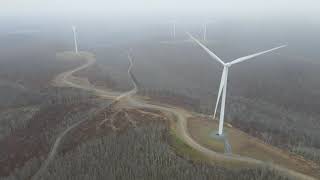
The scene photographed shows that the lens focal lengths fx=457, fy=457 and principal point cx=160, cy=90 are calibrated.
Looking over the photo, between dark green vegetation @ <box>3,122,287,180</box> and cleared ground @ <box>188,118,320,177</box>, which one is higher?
cleared ground @ <box>188,118,320,177</box>

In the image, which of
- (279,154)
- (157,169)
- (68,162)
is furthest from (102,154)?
(279,154)

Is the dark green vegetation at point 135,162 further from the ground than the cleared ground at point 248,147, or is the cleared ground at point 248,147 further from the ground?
the cleared ground at point 248,147

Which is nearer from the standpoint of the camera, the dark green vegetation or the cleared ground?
the dark green vegetation

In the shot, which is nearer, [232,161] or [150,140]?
[232,161]

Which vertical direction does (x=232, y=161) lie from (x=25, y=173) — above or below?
above

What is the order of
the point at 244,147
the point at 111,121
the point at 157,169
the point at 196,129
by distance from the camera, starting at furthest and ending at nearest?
the point at 111,121 < the point at 196,129 < the point at 244,147 < the point at 157,169

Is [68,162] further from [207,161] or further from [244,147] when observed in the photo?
[244,147]

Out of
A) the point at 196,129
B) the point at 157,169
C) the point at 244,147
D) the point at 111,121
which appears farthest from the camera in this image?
the point at 111,121

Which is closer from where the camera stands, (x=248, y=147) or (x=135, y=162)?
(x=135, y=162)

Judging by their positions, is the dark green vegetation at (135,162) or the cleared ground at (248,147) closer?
the dark green vegetation at (135,162)

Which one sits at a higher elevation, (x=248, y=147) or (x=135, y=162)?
(x=248, y=147)
